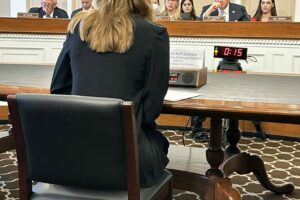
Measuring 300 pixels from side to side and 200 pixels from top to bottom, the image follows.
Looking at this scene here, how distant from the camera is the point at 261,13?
19.7 feet

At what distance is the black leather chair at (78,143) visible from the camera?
4.36 feet

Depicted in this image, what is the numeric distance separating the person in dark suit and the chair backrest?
193 mm

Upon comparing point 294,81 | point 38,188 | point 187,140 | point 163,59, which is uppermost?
point 163,59

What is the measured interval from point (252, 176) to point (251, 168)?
57cm

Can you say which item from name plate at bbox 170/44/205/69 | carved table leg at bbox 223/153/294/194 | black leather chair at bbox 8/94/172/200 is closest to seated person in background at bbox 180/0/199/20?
carved table leg at bbox 223/153/294/194

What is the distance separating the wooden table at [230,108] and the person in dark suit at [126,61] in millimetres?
118

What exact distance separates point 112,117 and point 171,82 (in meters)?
0.77

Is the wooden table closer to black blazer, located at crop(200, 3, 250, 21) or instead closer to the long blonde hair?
the long blonde hair

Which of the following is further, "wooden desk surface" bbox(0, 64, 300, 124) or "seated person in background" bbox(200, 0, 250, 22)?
"seated person in background" bbox(200, 0, 250, 22)

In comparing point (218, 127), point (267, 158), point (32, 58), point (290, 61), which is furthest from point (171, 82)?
point (32, 58)

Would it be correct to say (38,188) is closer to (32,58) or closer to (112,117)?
(112,117)

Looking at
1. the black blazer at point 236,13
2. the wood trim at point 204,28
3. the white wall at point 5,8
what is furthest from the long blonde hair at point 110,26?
the white wall at point 5,8

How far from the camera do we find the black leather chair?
1328 mm

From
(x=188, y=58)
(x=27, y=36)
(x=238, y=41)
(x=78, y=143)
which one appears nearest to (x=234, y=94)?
(x=188, y=58)
